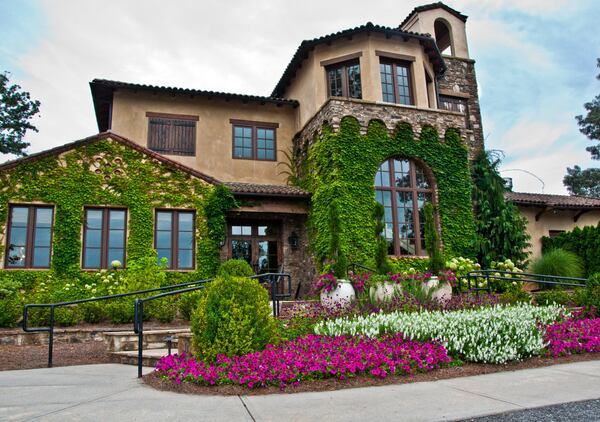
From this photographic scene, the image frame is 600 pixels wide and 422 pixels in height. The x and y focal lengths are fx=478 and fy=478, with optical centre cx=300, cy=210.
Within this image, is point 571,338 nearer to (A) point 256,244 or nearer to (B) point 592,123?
(A) point 256,244

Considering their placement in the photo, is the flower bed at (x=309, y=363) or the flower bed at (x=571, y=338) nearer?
the flower bed at (x=309, y=363)

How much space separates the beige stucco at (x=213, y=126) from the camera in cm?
→ 1681

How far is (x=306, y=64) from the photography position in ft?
56.5

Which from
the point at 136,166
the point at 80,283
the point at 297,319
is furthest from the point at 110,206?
the point at 297,319

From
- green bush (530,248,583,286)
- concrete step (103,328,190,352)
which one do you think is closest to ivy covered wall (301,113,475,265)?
green bush (530,248,583,286)

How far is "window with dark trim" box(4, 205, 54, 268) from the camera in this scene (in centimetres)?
1277

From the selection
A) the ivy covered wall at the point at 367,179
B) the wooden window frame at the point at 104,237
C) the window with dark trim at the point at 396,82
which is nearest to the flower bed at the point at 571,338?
the ivy covered wall at the point at 367,179

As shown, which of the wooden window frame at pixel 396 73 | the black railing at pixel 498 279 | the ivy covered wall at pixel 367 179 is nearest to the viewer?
the black railing at pixel 498 279

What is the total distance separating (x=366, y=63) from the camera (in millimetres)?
16000

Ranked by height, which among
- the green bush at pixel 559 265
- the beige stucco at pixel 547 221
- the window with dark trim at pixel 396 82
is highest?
the window with dark trim at pixel 396 82

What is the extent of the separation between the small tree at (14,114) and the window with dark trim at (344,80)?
69.0 feet

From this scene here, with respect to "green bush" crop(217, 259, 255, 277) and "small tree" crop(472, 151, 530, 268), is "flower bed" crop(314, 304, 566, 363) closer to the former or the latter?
"green bush" crop(217, 259, 255, 277)

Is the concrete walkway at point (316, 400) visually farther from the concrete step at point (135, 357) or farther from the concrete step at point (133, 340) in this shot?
the concrete step at point (133, 340)

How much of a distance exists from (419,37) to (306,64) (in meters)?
4.01
